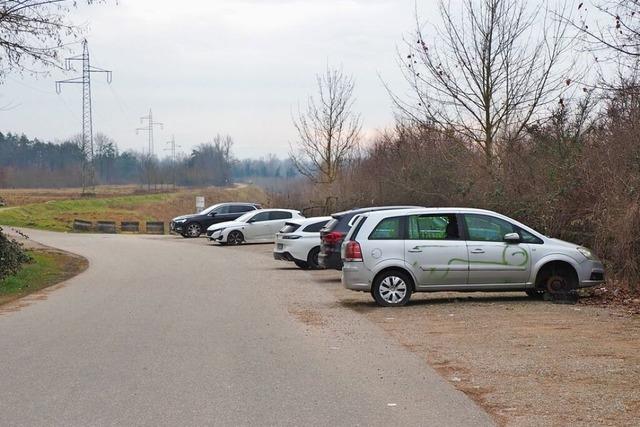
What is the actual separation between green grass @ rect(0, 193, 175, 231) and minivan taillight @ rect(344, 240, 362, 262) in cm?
4167

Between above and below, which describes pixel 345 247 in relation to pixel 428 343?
above

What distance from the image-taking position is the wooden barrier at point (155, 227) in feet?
166

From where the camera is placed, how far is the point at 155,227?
2013 inches

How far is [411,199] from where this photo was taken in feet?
94.8

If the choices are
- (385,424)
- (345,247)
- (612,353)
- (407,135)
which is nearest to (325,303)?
(345,247)

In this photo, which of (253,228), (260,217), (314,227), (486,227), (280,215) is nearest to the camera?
(486,227)

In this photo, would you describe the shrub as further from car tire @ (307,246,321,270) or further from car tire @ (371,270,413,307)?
car tire @ (371,270,413,307)

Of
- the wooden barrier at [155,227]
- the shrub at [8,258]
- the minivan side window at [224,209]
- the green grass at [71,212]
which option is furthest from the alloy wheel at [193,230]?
the shrub at [8,258]

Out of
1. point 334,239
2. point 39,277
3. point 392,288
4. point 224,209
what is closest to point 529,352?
point 392,288

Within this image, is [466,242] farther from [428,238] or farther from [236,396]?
[236,396]

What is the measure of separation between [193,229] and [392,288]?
28.9 metres

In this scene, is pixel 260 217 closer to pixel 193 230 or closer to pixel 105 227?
pixel 193 230

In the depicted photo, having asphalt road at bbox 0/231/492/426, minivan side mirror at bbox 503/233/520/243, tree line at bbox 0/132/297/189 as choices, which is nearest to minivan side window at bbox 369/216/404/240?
asphalt road at bbox 0/231/492/426

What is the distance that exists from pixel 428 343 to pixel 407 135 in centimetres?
2370
